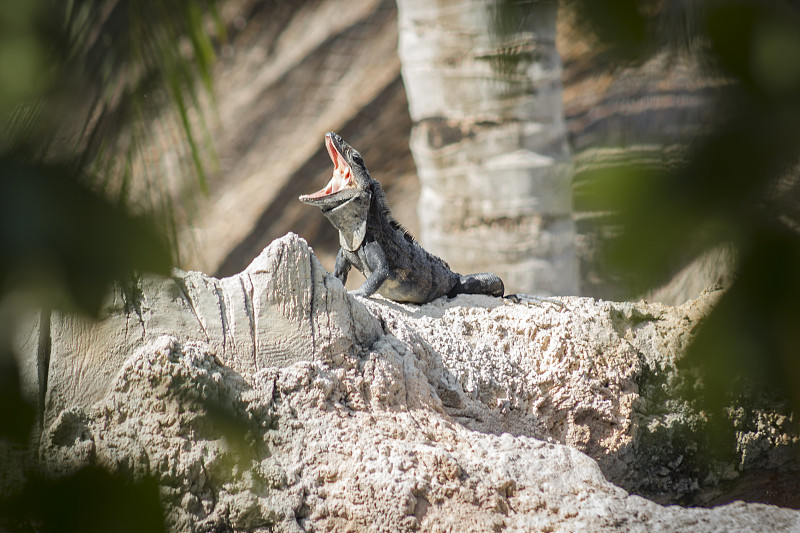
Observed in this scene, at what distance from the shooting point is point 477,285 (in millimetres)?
4402

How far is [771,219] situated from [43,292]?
56 cm

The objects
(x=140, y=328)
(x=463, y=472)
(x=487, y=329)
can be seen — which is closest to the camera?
(x=463, y=472)

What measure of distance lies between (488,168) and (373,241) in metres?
1.91

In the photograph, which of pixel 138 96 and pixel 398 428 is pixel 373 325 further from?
pixel 138 96

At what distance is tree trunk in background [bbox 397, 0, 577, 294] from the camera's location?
18.1ft

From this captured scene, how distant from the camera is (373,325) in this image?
311 centimetres

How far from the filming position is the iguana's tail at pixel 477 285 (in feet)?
14.4

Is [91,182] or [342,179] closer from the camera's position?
[91,182]

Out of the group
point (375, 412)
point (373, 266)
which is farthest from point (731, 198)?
point (373, 266)

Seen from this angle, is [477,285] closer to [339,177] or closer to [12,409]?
[339,177]

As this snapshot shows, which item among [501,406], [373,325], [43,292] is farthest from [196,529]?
[43,292]

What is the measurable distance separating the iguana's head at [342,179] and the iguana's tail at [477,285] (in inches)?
29.0

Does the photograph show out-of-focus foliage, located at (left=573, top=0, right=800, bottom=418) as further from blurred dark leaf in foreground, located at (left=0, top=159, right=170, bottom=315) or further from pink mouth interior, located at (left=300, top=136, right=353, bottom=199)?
pink mouth interior, located at (left=300, top=136, right=353, bottom=199)

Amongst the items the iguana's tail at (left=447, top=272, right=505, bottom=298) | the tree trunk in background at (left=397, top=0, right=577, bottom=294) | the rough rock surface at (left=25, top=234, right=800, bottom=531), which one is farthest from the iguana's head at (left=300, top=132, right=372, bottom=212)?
the tree trunk in background at (left=397, top=0, right=577, bottom=294)
